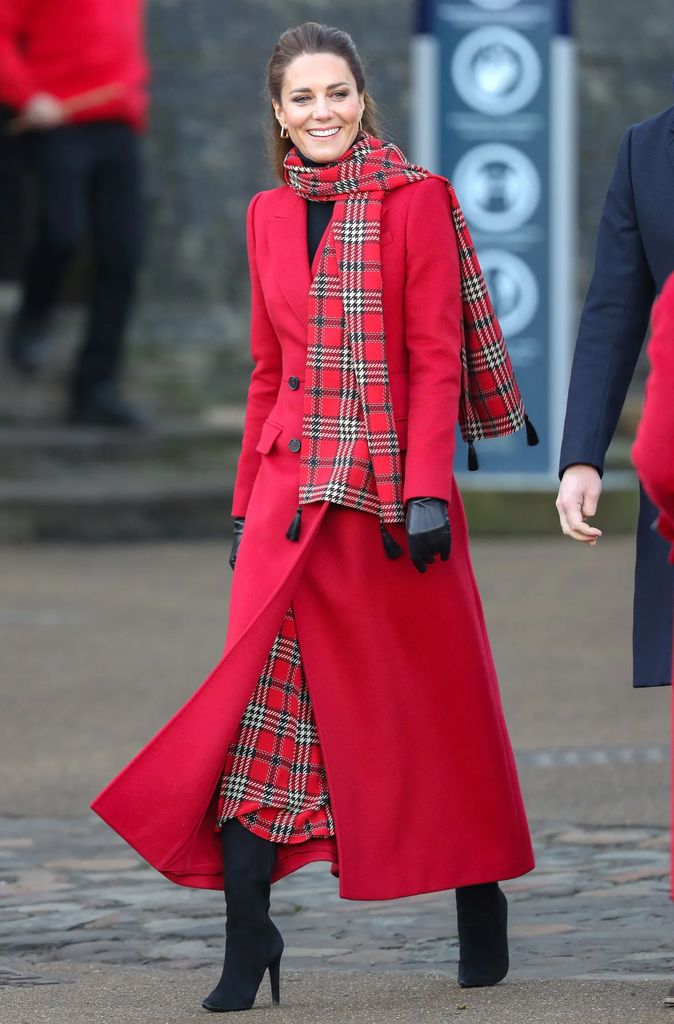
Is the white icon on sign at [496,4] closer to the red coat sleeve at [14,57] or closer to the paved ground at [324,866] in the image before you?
the red coat sleeve at [14,57]

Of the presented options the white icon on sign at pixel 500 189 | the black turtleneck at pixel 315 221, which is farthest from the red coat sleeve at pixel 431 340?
the white icon on sign at pixel 500 189

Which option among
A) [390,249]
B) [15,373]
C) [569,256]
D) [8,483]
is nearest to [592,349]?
[390,249]

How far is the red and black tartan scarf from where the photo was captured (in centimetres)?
383

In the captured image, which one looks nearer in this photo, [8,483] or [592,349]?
[592,349]

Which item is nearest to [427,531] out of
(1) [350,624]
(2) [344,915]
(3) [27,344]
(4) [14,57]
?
(1) [350,624]

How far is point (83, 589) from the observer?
1026 cm

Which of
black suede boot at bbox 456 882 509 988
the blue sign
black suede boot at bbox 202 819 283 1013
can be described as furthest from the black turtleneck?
the blue sign

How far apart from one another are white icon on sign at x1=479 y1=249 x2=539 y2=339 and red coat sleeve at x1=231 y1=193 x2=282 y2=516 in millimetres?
7246

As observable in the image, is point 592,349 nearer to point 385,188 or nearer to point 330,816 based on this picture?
point 385,188

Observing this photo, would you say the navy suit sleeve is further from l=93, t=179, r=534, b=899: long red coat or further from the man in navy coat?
l=93, t=179, r=534, b=899: long red coat

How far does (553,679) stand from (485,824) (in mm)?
3933

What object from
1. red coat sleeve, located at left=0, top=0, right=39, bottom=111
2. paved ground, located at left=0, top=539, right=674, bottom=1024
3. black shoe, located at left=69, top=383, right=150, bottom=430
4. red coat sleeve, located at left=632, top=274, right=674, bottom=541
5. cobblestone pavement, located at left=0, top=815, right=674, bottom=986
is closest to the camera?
red coat sleeve, located at left=632, top=274, right=674, bottom=541

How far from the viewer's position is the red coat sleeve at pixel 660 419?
295 cm

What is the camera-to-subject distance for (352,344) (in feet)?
12.6
